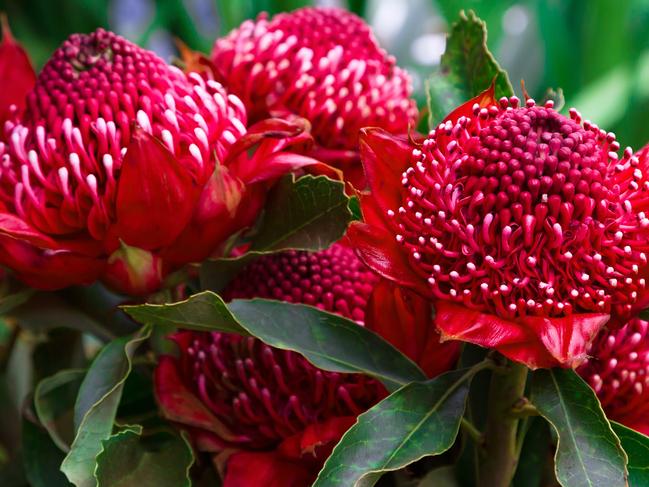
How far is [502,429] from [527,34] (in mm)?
1527

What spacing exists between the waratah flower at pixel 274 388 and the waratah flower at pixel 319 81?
0.11 metres

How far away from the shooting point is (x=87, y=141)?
0.55 m

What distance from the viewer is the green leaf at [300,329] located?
500mm

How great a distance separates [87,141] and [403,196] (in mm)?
187

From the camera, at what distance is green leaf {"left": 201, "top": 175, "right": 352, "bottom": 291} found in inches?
22.2

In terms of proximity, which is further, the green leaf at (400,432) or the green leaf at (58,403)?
the green leaf at (58,403)

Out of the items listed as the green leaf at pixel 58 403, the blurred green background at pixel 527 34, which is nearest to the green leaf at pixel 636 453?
the green leaf at pixel 58 403

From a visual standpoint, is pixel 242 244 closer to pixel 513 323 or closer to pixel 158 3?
pixel 513 323

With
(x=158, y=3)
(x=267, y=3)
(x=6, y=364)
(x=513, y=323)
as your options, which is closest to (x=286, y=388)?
(x=513, y=323)

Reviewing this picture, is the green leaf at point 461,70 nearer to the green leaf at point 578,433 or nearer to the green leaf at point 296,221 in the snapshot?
the green leaf at point 296,221

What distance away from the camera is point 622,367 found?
53cm

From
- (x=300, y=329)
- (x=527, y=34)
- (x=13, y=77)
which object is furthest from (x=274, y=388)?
(x=527, y=34)

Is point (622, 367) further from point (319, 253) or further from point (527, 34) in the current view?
point (527, 34)

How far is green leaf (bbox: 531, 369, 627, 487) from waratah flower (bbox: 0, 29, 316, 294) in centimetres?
20
